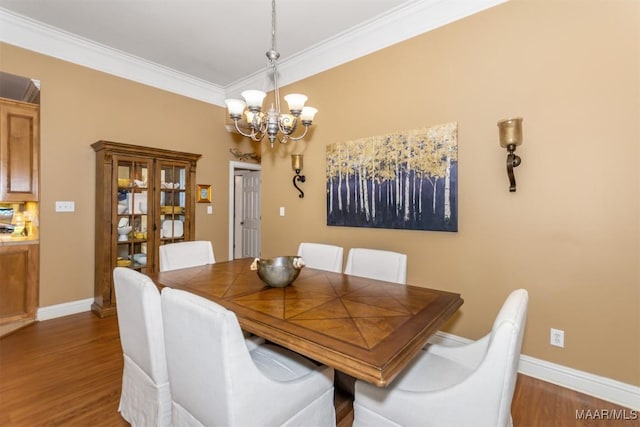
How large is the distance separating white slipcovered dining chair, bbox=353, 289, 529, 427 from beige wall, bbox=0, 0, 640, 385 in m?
1.09

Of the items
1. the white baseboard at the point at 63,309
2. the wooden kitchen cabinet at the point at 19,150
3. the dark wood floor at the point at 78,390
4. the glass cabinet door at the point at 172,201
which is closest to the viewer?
the dark wood floor at the point at 78,390

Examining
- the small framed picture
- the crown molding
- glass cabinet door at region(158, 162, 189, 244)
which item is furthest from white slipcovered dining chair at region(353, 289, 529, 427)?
the small framed picture

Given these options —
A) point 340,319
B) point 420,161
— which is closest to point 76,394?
point 340,319

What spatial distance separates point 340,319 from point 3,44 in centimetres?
405

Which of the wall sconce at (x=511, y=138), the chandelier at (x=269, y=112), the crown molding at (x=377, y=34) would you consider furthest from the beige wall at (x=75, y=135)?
the wall sconce at (x=511, y=138)

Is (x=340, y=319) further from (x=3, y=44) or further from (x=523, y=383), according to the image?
(x=3, y=44)

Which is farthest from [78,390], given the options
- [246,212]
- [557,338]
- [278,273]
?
[246,212]

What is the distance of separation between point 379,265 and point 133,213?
117 inches

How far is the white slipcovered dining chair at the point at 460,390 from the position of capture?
3.24ft

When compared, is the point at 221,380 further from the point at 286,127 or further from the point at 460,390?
the point at 286,127

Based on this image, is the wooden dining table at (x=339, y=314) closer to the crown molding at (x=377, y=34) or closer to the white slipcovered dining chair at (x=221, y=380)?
the white slipcovered dining chair at (x=221, y=380)

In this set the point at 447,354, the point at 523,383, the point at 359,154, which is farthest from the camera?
the point at 359,154

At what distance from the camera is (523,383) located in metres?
2.06

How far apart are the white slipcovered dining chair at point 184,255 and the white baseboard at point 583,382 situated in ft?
8.66
